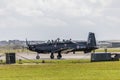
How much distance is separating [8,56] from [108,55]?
1452 centimetres

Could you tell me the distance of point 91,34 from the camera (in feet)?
332

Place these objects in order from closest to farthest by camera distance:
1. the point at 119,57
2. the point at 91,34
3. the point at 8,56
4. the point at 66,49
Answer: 1. the point at 8,56
2. the point at 119,57
3. the point at 66,49
4. the point at 91,34

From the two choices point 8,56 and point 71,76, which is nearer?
point 71,76

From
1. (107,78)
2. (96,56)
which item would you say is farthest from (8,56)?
(107,78)

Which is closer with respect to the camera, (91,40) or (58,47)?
(58,47)

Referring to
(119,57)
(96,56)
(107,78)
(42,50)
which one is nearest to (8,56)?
(96,56)

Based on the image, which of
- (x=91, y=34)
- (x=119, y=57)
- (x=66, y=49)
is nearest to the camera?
(x=119, y=57)

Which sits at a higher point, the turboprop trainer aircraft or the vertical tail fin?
the vertical tail fin

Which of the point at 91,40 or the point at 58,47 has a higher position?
the point at 91,40

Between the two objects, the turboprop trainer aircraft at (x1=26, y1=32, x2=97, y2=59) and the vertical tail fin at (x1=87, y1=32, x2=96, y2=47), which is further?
the vertical tail fin at (x1=87, y1=32, x2=96, y2=47)

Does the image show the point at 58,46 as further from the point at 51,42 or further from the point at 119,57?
the point at 119,57

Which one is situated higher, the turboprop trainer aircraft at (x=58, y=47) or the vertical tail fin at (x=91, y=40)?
the vertical tail fin at (x=91, y=40)

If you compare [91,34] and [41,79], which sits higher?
[91,34]

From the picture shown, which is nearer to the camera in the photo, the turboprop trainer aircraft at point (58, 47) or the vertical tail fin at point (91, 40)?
the turboprop trainer aircraft at point (58, 47)
